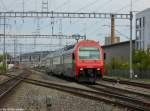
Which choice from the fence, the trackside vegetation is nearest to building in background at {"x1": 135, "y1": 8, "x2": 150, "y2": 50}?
the fence

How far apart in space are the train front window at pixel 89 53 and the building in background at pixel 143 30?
→ 4358 centimetres

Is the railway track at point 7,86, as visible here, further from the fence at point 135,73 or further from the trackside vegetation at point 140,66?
the trackside vegetation at point 140,66

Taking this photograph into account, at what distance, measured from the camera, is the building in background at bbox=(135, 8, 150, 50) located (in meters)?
79.6

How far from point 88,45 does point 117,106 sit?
19746mm

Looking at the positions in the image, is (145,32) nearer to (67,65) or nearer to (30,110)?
(67,65)

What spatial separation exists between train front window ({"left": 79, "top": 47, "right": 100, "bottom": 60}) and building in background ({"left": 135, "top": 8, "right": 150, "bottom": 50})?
43583mm

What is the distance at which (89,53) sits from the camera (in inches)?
1391

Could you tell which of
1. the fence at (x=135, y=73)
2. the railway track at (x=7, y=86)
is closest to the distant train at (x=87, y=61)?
the railway track at (x=7, y=86)

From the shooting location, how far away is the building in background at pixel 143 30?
3135 inches

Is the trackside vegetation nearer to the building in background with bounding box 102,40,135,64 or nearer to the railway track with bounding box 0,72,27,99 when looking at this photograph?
the building in background with bounding box 102,40,135,64

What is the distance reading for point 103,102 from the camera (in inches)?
703

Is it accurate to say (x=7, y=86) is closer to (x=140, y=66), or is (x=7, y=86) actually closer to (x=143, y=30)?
(x=140, y=66)

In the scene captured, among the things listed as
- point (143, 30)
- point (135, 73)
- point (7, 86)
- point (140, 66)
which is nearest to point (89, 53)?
point (7, 86)

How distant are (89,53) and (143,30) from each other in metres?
48.4
